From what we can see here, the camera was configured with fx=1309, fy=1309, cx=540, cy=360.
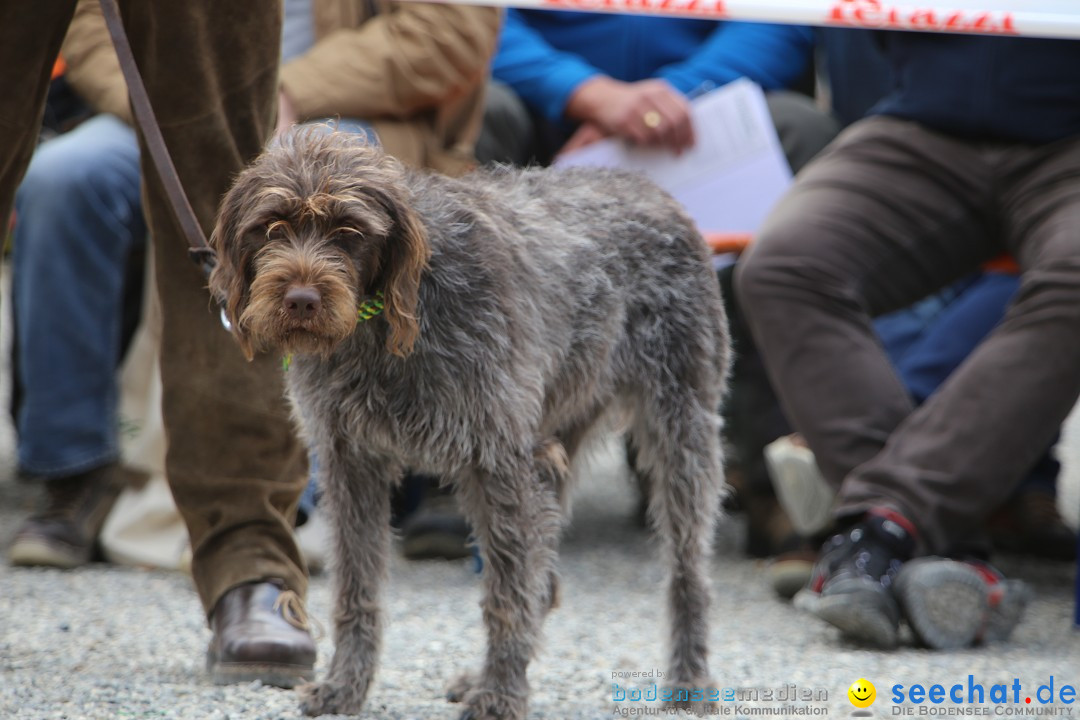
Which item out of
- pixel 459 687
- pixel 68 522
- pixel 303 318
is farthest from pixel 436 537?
pixel 303 318

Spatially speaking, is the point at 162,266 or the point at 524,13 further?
the point at 524,13

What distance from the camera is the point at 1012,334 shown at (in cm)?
455

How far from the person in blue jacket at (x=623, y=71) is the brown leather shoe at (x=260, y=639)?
293 cm

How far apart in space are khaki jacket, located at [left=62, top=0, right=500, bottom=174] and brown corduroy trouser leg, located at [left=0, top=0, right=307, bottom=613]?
1.90 meters

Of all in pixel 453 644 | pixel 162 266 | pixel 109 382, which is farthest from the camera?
pixel 109 382

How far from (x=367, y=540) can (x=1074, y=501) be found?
4.62 metres

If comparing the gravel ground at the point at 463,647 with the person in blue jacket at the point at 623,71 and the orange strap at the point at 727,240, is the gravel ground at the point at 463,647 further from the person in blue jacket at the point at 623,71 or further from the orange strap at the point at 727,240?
the person in blue jacket at the point at 623,71

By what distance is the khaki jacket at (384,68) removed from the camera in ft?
17.7

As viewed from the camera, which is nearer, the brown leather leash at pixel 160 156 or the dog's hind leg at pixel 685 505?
the brown leather leash at pixel 160 156

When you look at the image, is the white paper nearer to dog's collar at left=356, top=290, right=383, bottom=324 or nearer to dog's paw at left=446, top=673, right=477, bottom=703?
dog's paw at left=446, top=673, right=477, bottom=703

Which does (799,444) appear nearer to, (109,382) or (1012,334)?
(1012,334)

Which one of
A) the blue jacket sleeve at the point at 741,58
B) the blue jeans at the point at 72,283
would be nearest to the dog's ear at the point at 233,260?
the blue jeans at the point at 72,283

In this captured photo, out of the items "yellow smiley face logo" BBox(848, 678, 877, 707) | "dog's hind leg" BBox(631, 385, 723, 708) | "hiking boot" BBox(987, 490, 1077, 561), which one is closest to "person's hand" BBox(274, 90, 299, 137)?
"dog's hind leg" BBox(631, 385, 723, 708)

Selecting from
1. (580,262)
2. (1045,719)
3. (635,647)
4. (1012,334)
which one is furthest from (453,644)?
(1012,334)
